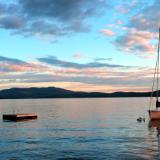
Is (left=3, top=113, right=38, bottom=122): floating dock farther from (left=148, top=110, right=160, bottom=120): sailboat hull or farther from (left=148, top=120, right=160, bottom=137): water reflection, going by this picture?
(left=148, top=120, right=160, bottom=137): water reflection

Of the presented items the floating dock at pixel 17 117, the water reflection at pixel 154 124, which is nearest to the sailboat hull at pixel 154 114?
the water reflection at pixel 154 124

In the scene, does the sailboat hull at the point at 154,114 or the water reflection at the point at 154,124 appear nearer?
the water reflection at the point at 154,124

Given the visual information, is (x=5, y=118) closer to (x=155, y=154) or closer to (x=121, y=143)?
(x=121, y=143)

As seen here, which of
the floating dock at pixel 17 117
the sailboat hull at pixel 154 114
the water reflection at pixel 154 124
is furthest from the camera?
the floating dock at pixel 17 117

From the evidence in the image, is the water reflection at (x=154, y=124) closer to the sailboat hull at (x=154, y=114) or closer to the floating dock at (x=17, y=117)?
the sailboat hull at (x=154, y=114)

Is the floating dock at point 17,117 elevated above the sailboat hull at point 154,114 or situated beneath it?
situated beneath

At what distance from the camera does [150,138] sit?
214 feet

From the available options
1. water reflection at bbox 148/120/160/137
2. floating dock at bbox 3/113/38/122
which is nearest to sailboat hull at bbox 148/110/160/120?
water reflection at bbox 148/120/160/137

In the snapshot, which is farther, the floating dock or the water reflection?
the floating dock

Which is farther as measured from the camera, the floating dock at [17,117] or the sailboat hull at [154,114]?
the floating dock at [17,117]

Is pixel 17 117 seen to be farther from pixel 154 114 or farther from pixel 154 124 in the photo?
pixel 154 124

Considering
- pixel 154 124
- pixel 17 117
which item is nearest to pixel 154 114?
pixel 154 124

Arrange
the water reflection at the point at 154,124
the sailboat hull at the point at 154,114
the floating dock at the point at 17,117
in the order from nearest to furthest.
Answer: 1. the water reflection at the point at 154,124
2. the sailboat hull at the point at 154,114
3. the floating dock at the point at 17,117

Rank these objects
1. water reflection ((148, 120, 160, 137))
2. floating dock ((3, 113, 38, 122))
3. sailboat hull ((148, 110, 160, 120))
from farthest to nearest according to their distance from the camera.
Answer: floating dock ((3, 113, 38, 122)) → sailboat hull ((148, 110, 160, 120)) → water reflection ((148, 120, 160, 137))
